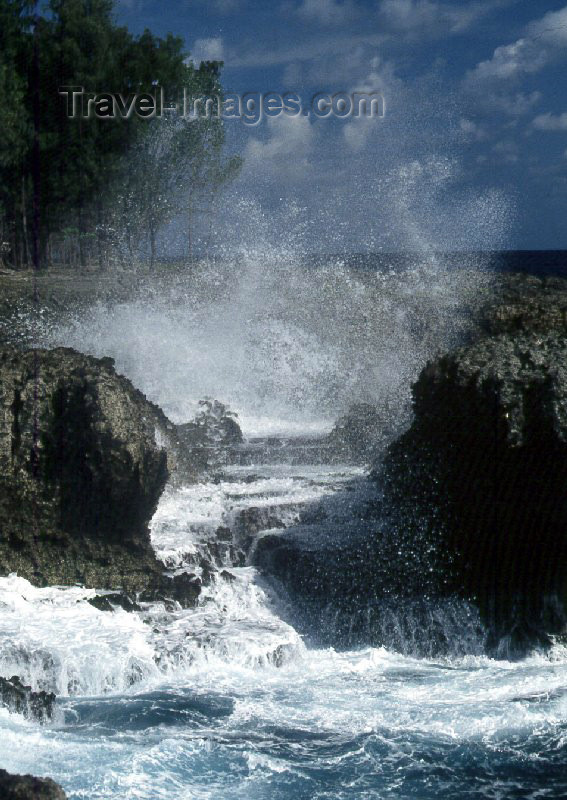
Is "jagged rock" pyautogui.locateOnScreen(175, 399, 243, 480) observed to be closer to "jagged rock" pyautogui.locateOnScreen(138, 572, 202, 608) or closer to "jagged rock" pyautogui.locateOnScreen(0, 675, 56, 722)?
"jagged rock" pyautogui.locateOnScreen(138, 572, 202, 608)

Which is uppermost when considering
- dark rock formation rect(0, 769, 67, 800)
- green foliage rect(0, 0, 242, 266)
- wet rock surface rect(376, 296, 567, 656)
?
green foliage rect(0, 0, 242, 266)

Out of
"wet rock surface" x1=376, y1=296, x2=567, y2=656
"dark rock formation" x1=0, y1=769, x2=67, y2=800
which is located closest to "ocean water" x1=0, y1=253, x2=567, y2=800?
"wet rock surface" x1=376, y1=296, x2=567, y2=656

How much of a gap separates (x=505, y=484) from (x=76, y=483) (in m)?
4.25

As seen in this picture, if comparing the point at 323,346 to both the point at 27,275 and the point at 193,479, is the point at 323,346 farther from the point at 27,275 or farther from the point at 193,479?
the point at 27,275

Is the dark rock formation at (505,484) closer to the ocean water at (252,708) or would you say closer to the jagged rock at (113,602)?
the ocean water at (252,708)

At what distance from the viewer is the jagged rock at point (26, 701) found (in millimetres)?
7406

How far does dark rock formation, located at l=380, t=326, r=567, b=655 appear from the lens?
9.12m

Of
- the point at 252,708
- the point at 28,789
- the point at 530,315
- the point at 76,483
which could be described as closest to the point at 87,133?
the point at 530,315

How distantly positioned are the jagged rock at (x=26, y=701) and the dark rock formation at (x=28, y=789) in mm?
2241

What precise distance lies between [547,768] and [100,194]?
2814cm

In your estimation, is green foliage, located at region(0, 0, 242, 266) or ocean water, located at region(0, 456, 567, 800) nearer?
ocean water, located at region(0, 456, 567, 800)

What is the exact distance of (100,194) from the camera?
32312 millimetres

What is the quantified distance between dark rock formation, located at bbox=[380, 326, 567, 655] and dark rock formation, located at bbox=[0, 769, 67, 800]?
5081 millimetres

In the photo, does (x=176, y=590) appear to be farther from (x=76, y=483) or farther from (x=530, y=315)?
(x=530, y=315)
